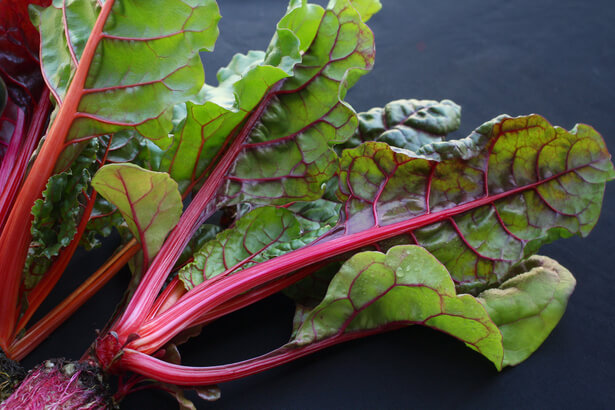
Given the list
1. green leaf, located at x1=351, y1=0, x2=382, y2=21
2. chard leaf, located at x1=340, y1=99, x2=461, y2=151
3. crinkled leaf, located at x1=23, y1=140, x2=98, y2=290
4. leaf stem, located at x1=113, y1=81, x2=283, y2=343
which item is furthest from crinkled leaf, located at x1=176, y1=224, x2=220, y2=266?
green leaf, located at x1=351, y1=0, x2=382, y2=21

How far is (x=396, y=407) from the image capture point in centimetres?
92

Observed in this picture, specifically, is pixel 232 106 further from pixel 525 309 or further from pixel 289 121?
pixel 525 309

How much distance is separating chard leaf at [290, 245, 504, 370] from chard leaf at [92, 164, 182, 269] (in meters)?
0.27

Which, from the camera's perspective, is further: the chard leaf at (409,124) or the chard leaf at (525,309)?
the chard leaf at (409,124)

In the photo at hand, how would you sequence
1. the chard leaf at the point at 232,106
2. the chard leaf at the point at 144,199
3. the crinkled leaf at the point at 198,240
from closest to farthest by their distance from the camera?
the chard leaf at the point at 144,199
the chard leaf at the point at 232,106
the crinkled leaf at the point at 198,240

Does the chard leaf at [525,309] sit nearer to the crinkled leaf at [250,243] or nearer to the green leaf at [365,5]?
the crinkled leaf at [250,243]

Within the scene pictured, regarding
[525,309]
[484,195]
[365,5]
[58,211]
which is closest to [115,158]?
[58,211]

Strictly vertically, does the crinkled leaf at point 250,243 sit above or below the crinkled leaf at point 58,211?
below

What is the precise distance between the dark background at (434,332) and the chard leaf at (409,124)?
262mm

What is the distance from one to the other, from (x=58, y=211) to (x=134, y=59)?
0.86 ft

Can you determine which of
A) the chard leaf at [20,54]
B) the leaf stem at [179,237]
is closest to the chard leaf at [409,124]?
the leaf stem at [179,237]

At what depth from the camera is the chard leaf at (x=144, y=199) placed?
0.77 m

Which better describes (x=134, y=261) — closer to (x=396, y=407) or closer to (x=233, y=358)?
(x=233, y=358)

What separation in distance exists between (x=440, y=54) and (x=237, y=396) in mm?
1012
